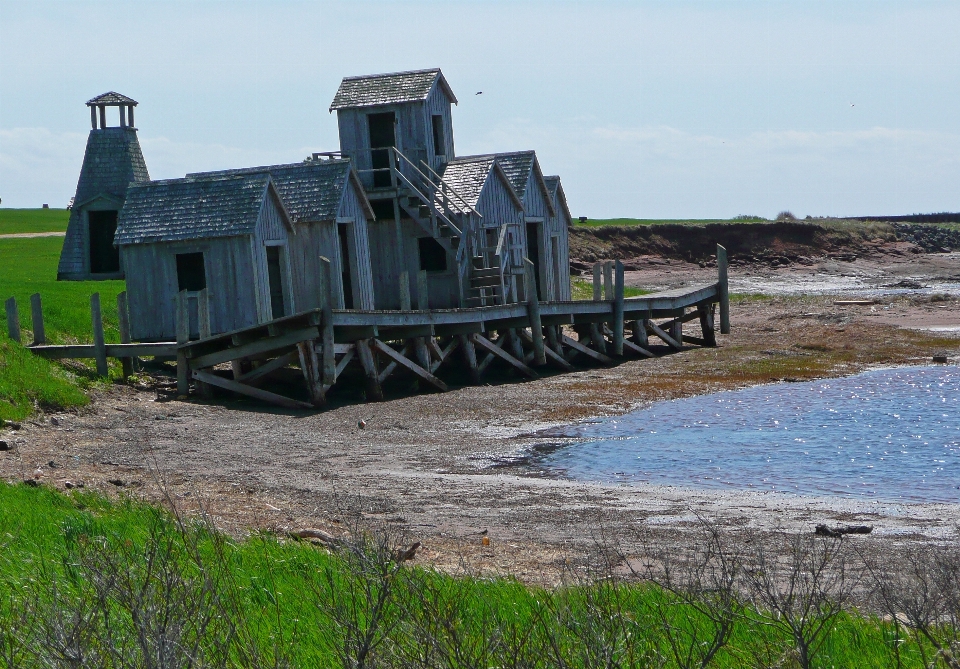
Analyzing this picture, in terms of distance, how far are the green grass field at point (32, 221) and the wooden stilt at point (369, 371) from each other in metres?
51.6

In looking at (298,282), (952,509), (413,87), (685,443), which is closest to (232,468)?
(685,443)

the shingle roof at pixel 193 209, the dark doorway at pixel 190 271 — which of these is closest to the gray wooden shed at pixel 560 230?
the shingle roof at pixel 193 209

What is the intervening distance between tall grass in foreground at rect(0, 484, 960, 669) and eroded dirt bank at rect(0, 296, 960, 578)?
1.73 meters

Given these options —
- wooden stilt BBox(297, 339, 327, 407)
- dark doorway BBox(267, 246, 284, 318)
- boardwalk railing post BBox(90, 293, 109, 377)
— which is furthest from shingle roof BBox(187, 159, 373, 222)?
boardwalk railing post BBox(90, 293, 109, 377)

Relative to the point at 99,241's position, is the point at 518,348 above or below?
below

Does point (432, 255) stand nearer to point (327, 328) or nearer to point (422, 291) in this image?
point (422, 291)

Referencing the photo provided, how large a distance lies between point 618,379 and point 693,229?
4759cm

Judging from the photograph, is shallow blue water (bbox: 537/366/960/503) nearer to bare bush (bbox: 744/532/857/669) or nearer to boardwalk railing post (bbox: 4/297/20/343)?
bare bush (bbox: 744/532/857/669)

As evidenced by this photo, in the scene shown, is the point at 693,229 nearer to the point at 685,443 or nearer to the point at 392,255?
the point at 392,255

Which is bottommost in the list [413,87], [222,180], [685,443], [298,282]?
[685,443]

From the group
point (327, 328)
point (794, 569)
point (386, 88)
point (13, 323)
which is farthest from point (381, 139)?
point (794, 569)

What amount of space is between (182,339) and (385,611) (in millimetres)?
17930

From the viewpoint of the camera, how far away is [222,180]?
26266 mm

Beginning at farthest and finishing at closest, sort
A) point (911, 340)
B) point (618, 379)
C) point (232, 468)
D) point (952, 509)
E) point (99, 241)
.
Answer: point (99, 241) < point (911, 340) < point (618, 379) < point (232, 468) < point (952, 509)
